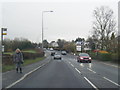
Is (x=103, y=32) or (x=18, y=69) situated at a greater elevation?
(x=103, y=32)

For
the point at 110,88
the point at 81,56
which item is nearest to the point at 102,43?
the point at 81,56

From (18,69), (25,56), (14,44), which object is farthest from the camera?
(14,44)

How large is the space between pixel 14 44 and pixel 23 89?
48.2m

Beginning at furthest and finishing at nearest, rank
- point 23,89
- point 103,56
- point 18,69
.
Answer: point 103,56 < point 18,69 < point 23,89

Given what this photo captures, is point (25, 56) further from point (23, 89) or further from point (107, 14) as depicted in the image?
point (107, 14)

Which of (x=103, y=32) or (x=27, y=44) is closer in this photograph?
(x=103, y=32)

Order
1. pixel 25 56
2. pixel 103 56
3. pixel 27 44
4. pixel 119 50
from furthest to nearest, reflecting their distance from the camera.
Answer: pixel 27 44 → pixel 103 56 → pixel 25 56 → pixel 119 50

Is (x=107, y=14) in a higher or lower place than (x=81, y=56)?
higher

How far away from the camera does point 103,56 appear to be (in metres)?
42.2

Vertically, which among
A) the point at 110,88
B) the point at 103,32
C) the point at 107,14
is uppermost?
the point at 107,14

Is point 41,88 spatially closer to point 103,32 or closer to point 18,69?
point 18,69

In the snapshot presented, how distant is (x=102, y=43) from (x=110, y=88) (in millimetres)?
47576

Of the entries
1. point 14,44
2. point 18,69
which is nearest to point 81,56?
point 18,69

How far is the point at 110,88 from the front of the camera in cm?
1022
